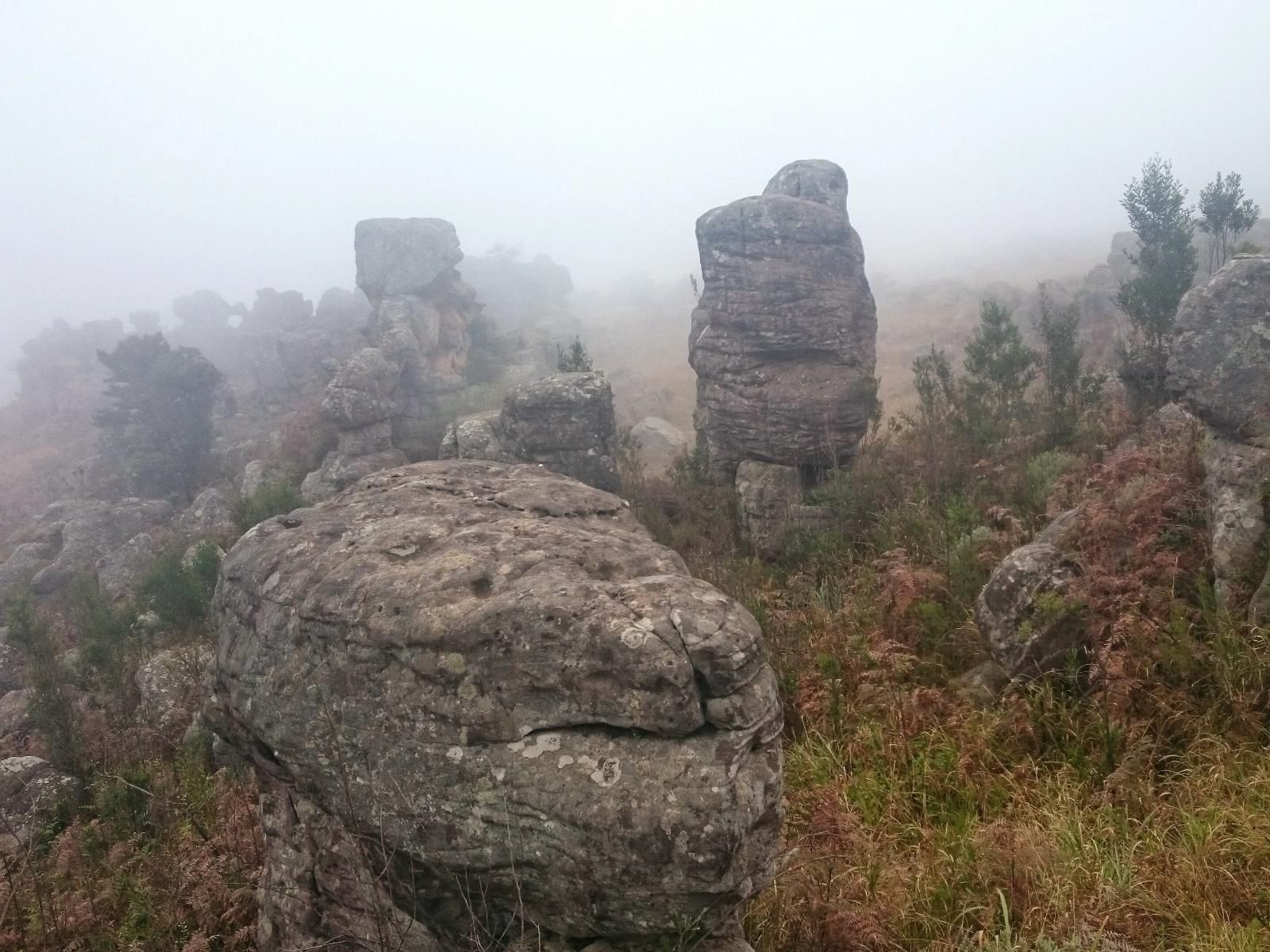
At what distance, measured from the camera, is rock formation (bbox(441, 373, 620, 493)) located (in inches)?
547

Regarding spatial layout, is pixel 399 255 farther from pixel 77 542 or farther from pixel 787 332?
pixel 787 332

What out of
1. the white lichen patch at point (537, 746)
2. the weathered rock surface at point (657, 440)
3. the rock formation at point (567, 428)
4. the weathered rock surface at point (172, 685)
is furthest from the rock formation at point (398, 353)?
the white lichen patch at point (537, 746)

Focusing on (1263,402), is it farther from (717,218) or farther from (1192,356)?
(717,218)

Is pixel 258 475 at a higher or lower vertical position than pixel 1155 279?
lower

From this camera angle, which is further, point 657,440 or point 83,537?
point 657,440

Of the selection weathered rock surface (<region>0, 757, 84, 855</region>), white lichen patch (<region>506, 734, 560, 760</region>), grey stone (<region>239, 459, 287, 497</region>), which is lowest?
weathered rock surface (<region>0, 757, 84, 855</region>)

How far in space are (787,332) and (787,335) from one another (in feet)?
0.17

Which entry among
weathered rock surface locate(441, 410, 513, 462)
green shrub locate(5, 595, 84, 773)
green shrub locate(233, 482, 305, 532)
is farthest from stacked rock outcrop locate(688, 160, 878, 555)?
green shrub locate(5, 595, 84, 773)

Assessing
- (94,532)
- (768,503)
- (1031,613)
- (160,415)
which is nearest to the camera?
(1031,613)

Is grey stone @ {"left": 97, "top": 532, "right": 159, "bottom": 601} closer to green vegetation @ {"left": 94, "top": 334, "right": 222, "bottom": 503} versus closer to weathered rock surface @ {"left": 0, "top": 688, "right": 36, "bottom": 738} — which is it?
weathered rock surface @ {"left": 0, "top": 688, "right": 36, "bottom": 738}

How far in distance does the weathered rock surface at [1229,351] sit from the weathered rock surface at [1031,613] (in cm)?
204

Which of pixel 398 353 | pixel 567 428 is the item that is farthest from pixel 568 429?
pixel 398 353

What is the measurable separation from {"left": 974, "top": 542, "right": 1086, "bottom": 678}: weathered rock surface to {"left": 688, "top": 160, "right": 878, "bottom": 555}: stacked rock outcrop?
25.5ft

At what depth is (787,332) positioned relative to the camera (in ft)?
47.9
